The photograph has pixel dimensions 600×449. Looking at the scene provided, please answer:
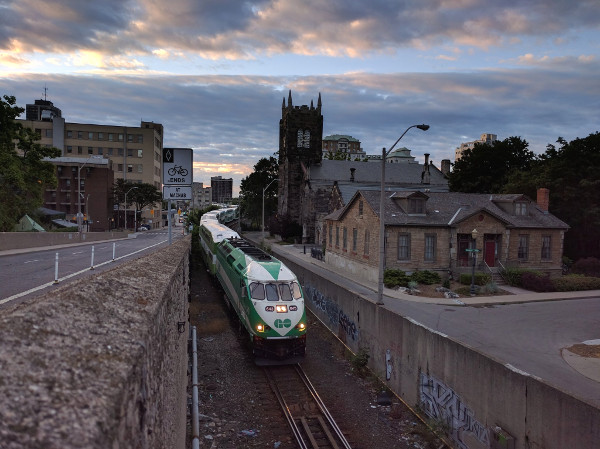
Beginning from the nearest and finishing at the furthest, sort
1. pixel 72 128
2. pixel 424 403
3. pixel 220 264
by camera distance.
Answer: pixel 424 403
pixel 220 264
pixel 72 128

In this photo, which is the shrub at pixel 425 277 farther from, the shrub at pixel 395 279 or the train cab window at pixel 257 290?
the train cab window at pixel 257 290

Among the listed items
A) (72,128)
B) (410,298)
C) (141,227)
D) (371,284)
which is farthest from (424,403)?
(72,128)

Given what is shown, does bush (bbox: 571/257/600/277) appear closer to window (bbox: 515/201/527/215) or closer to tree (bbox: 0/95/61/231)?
window (bbox: 515/201/527/215)

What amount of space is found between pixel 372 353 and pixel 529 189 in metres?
35.3

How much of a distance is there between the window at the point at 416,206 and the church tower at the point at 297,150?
130 feet

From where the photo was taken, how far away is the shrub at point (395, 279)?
1174 inches

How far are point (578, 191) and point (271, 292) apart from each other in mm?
34849

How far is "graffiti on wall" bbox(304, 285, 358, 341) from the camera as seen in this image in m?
18.2

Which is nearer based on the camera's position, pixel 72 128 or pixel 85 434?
pixel 85 434

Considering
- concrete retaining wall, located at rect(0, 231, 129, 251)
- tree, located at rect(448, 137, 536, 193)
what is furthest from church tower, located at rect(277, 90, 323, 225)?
concrete retaining wall, located at rect(0, 231, 129, 251)

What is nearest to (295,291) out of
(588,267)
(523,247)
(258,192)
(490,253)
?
(490,253)

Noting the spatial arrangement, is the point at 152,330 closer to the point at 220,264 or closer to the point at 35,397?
the point at 35,397

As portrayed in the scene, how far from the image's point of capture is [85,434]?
7.89ft

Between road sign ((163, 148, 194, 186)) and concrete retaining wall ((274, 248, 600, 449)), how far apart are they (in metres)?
8.85
